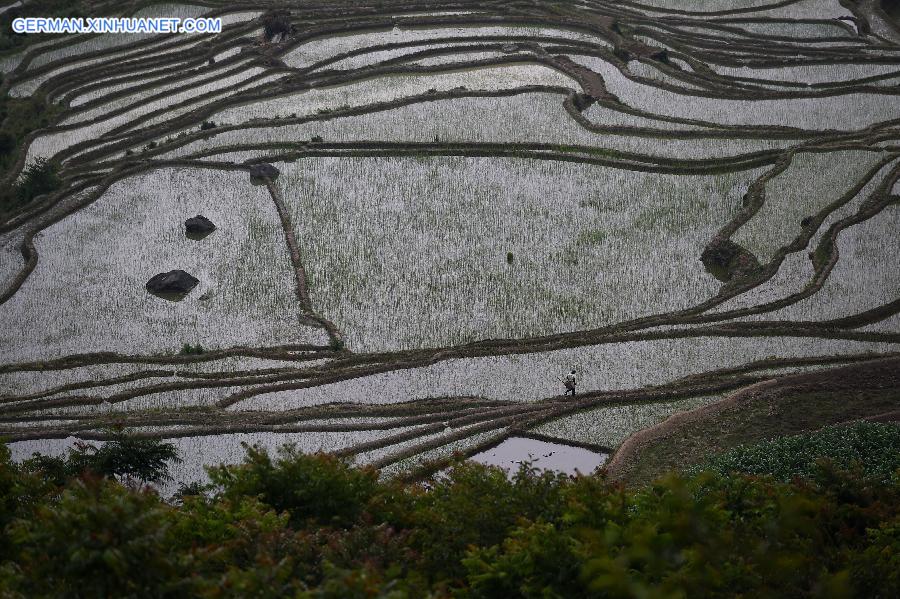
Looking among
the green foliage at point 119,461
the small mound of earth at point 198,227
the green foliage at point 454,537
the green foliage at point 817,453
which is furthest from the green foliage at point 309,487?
the small mound of earth at point 198,227

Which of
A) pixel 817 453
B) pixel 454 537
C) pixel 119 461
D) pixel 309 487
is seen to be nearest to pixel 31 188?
pixel 119 461

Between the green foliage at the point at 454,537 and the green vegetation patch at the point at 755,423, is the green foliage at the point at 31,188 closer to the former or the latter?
the green foliage at the point at 454,537

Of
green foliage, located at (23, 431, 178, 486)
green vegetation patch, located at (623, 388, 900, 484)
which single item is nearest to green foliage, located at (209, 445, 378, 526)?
green foliage, located at (23, 431, 178, 486)

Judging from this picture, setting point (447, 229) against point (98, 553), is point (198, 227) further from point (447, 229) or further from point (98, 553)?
point (98, 553)

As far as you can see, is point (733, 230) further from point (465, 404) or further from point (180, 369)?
point (180, 369)

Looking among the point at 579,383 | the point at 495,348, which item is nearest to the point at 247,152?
the point at 495,348

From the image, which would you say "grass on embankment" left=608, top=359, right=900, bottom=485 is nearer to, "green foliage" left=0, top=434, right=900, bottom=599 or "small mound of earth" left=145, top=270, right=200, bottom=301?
"green foliage" left=0, top=434, right=900, bottom=599
